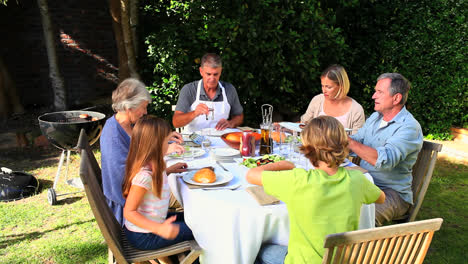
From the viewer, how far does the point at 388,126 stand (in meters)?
2.83

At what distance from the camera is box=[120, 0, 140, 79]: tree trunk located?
531 centimetres

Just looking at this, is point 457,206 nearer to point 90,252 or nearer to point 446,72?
point 446,72

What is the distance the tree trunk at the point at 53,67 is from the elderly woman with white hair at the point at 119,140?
3888 millimetres

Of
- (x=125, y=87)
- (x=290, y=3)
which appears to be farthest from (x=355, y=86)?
(x=125, y=87)

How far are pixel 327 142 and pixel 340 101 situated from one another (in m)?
2.11

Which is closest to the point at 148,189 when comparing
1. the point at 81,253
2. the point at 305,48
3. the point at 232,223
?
the point at 232,223

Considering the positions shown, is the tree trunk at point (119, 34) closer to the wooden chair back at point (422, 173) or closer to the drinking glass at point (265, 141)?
the drinking glass at point (265, 141)

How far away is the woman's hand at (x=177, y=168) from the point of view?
7.79 ft

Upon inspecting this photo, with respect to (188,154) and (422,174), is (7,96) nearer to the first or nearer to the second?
(188,154)

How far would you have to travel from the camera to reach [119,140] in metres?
2.42

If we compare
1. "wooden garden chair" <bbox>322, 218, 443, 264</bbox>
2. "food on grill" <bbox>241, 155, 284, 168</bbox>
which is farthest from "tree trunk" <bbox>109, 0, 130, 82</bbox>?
"wooden garden chair" <bbox>322, 218, 443, 264</bbox>

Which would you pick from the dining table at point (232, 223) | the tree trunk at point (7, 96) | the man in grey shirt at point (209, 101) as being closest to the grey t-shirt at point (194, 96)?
the man in grey shirt at point (209, 101)

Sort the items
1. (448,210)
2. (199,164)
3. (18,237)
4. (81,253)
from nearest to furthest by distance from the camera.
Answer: (199,164), (81,253), (18,237), (448,210)

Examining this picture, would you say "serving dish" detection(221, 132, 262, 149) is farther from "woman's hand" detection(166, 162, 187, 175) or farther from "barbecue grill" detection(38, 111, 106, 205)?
"barbecue grill" detection(38, 111, 106, 205)
